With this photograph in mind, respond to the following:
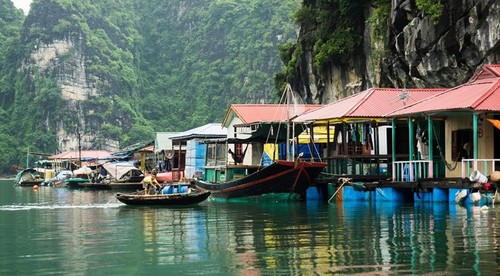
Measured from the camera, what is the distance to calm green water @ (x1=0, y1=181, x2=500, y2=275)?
546 inches

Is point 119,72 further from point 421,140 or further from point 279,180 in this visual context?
point 279,180

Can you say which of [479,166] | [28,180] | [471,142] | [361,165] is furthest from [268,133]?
[28,180]

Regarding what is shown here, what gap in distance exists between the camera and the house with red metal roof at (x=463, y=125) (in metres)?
25.8

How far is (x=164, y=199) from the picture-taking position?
30172 millimetres

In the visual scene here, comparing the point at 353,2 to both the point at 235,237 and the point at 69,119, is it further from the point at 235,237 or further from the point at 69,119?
the point at 69,119

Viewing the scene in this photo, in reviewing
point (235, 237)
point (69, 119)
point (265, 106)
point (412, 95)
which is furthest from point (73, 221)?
point (69, 119)

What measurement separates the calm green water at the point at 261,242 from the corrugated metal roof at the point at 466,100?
10.2 feet

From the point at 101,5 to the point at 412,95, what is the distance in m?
135

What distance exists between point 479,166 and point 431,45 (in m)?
10.8

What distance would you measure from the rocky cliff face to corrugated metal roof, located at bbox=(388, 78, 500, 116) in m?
4.18

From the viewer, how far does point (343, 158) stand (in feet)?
107

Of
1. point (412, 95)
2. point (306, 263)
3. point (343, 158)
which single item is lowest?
point (306, 263)

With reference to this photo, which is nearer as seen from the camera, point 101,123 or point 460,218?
point 460,218

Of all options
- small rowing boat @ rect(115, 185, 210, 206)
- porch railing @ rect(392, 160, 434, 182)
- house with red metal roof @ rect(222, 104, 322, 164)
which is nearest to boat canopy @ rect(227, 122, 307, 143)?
house with red metal roof @ rect(222, 104, 322, 164)
